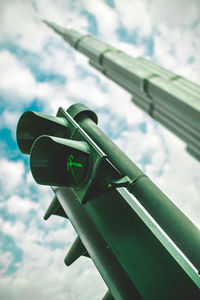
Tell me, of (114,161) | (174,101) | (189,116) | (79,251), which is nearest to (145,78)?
(174,101)

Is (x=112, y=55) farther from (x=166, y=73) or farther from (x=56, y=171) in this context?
(x=56, y=171)

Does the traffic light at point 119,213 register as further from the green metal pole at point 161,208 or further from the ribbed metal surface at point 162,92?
the ribbed metal surface at point 162,92

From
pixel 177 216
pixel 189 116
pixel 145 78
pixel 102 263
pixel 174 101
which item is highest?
pixel 145 78

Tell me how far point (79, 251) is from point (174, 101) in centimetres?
332

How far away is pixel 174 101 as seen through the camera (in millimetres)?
2504

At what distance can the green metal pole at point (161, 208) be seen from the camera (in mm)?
2068

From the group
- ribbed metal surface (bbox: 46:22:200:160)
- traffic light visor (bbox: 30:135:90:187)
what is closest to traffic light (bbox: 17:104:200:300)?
traffic light visor (bbox: 30:135:90:187)

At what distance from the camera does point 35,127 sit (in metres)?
2.97

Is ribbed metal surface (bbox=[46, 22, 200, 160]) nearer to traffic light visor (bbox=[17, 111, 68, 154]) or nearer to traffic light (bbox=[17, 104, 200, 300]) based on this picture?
traffic light (bbox=[17, 104, 200, 300])

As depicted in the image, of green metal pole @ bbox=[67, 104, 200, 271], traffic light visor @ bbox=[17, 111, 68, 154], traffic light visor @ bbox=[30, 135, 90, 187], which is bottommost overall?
green metal pole @ bbox=[67, 104, 200, 271]

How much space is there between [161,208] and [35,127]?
214 cm

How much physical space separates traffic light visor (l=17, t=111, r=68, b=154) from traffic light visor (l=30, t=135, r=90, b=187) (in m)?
0.81

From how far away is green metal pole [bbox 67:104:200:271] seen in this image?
2.07m

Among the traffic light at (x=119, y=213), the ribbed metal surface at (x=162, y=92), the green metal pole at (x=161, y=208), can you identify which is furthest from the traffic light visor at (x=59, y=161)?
the ribbed metal surface at (x=162, y=92)
